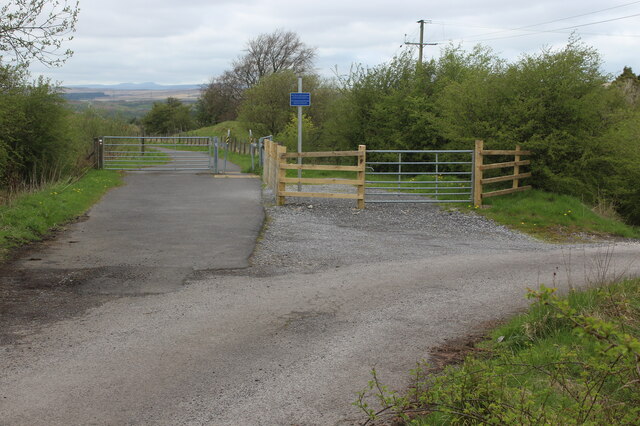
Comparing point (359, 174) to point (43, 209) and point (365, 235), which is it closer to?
point (365, 235)

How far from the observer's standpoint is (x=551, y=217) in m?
15.7

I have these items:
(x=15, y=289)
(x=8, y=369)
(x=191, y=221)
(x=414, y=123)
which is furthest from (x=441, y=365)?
(x=414, y=123)

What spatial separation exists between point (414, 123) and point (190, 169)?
9.96 metres

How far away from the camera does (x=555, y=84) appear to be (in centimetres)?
1742

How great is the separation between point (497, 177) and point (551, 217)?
2.11 m

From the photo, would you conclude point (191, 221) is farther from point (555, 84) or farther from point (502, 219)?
point (555, 84)

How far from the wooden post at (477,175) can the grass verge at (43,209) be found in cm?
1009

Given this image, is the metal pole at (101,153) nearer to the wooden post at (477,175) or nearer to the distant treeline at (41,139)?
the distant treeline at (41,139)

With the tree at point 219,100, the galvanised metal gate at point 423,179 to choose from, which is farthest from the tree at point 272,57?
the galvanised metal gate at point 423,179

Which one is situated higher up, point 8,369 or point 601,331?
point 601,331

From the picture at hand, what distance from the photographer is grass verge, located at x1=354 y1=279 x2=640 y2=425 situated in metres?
3.88

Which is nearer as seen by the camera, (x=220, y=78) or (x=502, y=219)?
(x=502, y=219)

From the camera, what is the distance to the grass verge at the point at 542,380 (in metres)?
3.88

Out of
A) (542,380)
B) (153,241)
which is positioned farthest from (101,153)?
(542,380)
